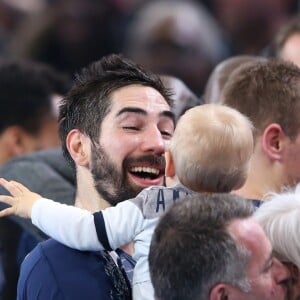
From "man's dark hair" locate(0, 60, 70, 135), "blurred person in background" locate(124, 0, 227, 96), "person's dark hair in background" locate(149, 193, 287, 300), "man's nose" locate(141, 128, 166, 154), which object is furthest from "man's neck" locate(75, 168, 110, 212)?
"blurred person in background" locate(124, 0, 227, 96)

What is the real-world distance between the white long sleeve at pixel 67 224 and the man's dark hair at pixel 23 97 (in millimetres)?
2045

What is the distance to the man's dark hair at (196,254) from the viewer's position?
2.58m

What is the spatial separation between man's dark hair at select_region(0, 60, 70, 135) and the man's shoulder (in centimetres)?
204

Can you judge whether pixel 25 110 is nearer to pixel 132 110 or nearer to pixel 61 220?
pixel 132 110

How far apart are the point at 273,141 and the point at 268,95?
145 millimetres

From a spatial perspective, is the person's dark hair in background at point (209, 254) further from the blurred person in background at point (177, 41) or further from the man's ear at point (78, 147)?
the blurred person in background at point (177, 41)

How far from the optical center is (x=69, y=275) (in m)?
3.06

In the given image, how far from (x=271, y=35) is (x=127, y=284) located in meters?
4.28

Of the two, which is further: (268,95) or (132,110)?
(268,95)

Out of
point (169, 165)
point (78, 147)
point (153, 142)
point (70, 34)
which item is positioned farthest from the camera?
point (70, 34)

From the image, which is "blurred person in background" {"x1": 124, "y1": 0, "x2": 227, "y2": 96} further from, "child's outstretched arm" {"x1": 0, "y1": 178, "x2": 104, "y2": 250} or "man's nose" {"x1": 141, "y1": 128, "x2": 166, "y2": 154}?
"child's outstretched arm" {"x1": 0, "y1": 178, "x2": 104, "y2": 250}

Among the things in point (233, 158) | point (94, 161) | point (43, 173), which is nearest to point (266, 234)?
point (233, 158)

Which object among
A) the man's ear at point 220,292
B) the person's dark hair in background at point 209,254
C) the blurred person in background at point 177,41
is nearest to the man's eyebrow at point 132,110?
the person's dark hair in background at point 209,254

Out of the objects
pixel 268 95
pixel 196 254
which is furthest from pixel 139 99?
pixel 196 254
